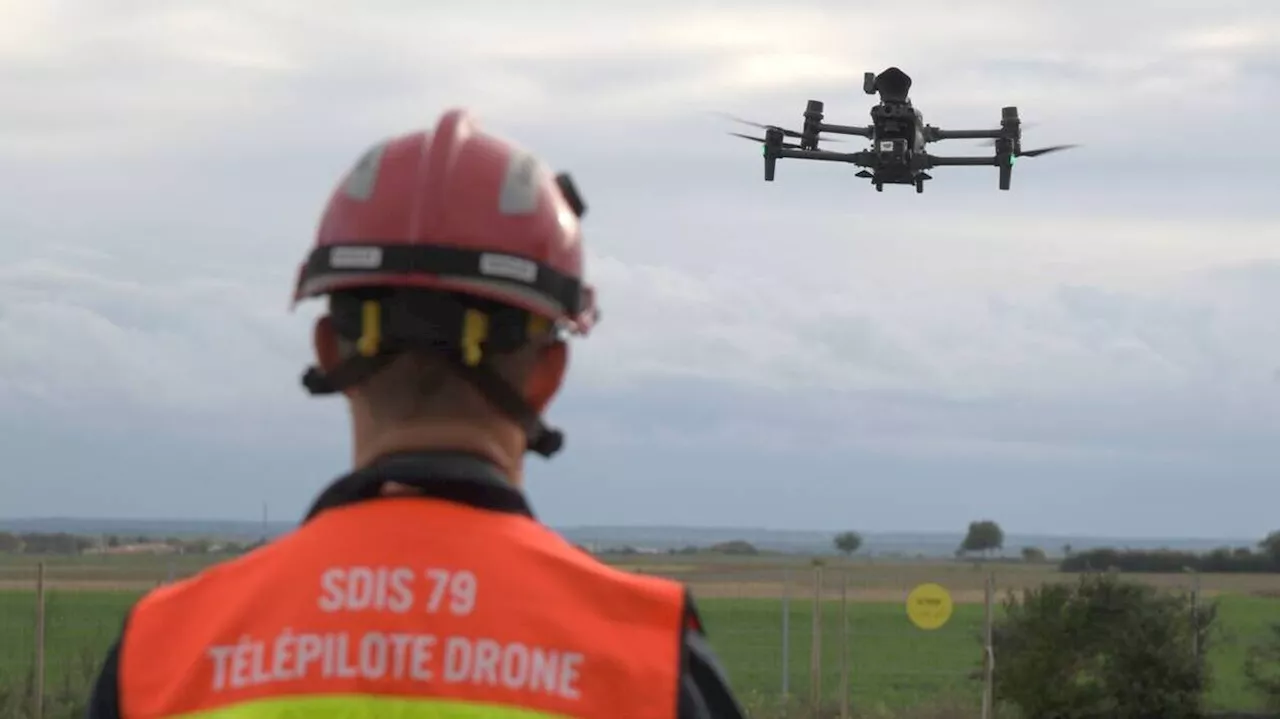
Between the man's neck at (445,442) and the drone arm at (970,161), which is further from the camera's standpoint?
the drone arm at (970,161)

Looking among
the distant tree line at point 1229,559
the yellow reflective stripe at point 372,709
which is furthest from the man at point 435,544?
the distant tree line at point 1229,559

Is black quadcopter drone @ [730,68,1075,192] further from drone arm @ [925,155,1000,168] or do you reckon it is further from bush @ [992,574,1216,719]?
bush @ [992,574,1216,719]

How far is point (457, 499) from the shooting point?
7.98 feet

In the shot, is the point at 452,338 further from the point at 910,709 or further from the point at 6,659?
the point at 6,659

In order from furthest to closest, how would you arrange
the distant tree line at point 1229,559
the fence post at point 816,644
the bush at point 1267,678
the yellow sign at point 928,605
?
the distant tree line at point 1229,559 < the bush at point 1267,678 < the fence post at point 816,644 < the yellow sign at point 928,605

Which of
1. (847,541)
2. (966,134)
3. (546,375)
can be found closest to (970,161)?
(966,134)

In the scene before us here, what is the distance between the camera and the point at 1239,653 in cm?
3778

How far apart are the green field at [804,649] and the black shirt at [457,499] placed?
12700mm

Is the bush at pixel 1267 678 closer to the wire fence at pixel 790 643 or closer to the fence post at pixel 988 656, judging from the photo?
the wire fence at pixel 790 643

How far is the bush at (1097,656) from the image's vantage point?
66.4ft

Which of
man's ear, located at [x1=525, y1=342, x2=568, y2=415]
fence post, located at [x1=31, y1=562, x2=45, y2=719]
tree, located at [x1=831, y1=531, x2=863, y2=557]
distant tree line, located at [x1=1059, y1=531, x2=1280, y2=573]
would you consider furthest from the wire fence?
tree, located at [x1=831, y1=531, x2=863, y2=557]

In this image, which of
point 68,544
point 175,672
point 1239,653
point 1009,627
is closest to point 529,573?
point 175,672

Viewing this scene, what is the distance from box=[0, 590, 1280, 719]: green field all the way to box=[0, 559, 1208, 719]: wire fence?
0.05 meters

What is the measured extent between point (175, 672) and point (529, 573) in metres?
0.41
